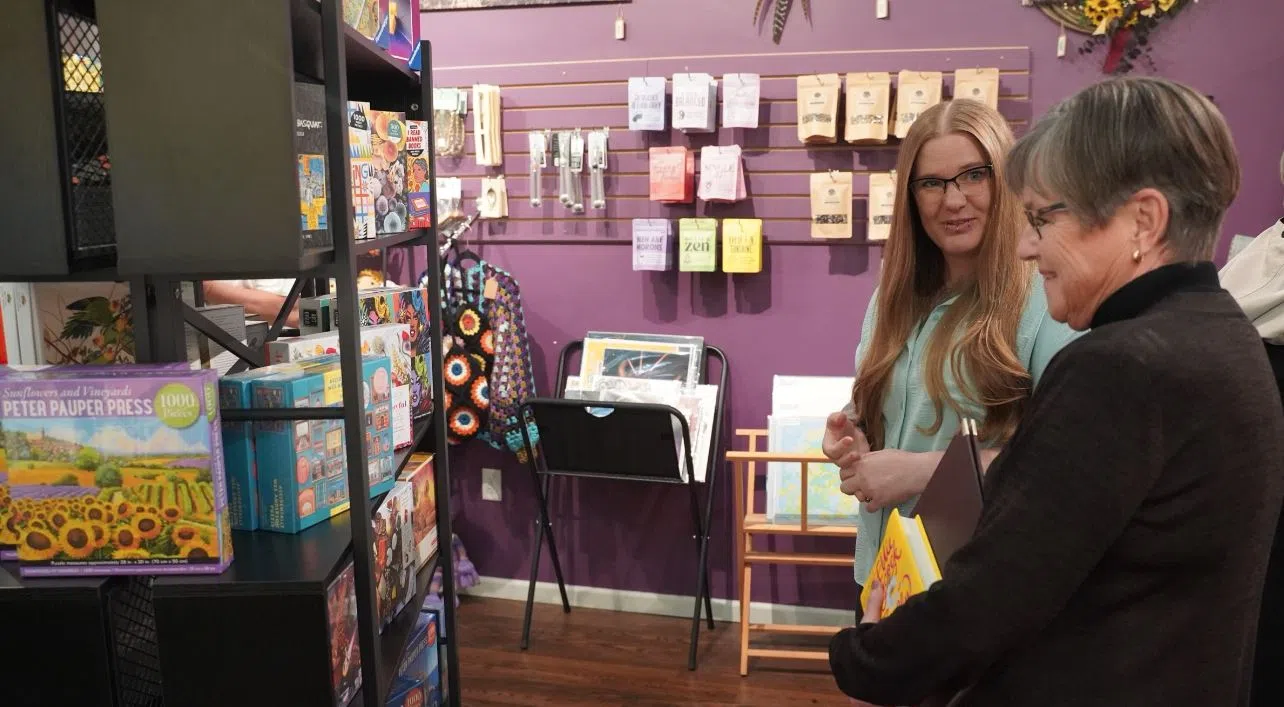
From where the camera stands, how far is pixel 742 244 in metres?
3.33

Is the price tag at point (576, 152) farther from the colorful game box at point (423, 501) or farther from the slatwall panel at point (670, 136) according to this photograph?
the colorful game box at point (423, 501)

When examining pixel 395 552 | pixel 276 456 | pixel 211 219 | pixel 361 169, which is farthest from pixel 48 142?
pixel 395 552

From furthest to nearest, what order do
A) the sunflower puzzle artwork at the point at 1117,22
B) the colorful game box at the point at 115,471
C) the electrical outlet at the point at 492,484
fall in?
1. the electrical outlet at the point at 492,484
2. the sunflower puzzle artwork at the point at 1117,22
3. the colorful game box at the point at 115,471

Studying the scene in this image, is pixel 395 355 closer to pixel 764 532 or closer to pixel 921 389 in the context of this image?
pixel 921 389

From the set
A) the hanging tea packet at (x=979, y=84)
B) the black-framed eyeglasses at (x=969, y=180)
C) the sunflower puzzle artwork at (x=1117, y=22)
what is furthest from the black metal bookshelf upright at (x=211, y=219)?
the sunflower puzzle artwork at (x=1117, y=22)

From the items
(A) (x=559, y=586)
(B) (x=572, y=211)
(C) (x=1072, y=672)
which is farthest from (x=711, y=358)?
(C) (x=1072, y=672)

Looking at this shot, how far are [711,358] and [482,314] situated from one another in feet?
2.91

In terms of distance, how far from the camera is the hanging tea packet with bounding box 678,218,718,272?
335cm

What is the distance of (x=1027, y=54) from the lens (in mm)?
3125

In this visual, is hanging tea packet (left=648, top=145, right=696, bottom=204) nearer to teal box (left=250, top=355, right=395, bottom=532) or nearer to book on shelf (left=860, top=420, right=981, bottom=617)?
teal box (left=250, top=355, right=395, bottom=532)

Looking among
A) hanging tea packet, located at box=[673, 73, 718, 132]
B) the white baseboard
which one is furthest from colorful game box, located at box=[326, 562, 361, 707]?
the white baseboard

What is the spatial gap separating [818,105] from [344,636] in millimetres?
2443

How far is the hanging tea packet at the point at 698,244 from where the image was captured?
3.35 metres

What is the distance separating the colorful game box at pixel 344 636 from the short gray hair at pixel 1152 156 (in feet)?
3.54
